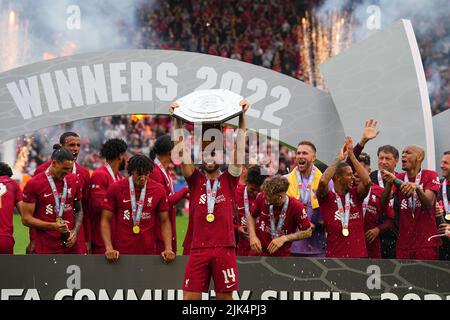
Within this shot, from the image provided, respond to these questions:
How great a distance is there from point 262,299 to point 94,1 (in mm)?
20795

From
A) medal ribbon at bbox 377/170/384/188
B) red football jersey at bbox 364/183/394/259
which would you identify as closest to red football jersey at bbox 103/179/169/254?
red football jersey at bbox 364/183/394/259

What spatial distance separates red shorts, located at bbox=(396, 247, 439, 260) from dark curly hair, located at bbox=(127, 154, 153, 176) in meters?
2.47

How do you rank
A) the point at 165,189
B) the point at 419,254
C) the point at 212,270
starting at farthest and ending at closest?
the point at 165,189, the point at 419,254, the point at 212,270

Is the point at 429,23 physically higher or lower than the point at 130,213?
higher

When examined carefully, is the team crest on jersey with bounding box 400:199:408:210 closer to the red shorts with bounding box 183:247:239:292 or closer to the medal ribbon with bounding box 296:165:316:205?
the medal ribbon with bounding box 296:165:316:205

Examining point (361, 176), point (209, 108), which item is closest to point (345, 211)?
point (361, 176)

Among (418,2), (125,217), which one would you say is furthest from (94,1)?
(125,217)

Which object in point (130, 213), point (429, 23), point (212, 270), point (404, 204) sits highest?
point (429, 23)

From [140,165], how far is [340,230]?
1847mm

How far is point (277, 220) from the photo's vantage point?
712 centimetres

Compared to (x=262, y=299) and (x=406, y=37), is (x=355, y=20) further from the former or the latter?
(x=262, y=299)

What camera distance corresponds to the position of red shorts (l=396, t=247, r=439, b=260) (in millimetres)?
7500

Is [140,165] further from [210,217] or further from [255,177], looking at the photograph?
[255,177]

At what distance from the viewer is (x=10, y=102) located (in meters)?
9.56
